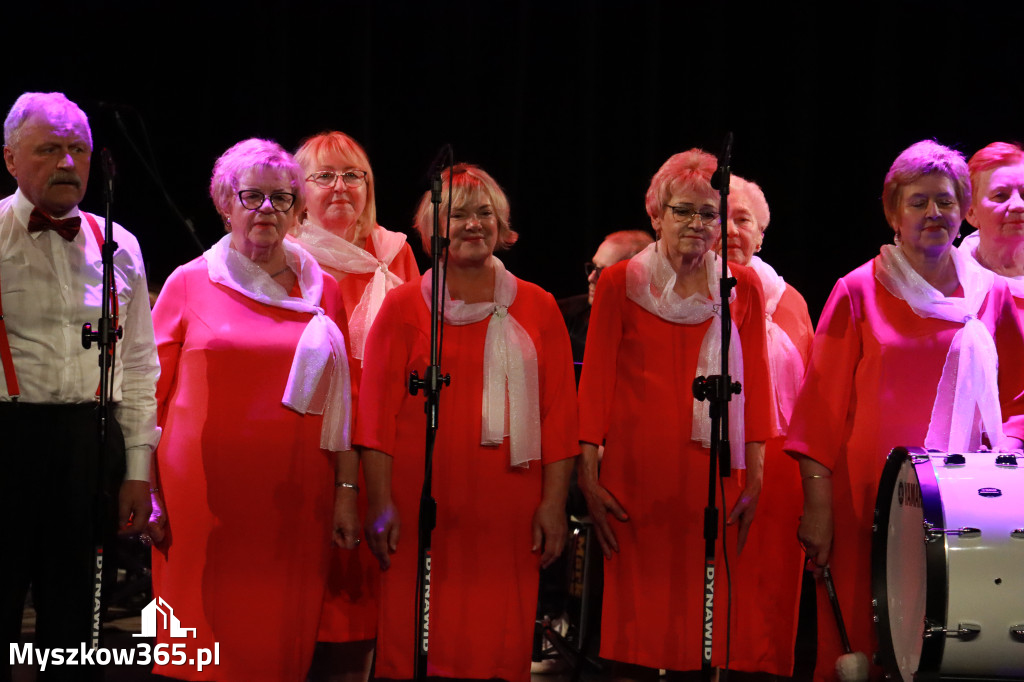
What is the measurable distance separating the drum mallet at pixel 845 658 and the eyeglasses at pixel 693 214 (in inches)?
47.1

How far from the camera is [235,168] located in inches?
138

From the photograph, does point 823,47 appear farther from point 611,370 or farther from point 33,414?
point 33,414

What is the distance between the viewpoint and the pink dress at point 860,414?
348cm

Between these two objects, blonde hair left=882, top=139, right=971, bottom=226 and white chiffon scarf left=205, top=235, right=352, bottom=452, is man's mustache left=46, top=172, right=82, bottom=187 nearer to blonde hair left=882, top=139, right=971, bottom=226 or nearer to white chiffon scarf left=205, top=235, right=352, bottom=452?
white chiffon scarf left=205, top=235, right=352, bottom=452

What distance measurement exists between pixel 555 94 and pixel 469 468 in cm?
312

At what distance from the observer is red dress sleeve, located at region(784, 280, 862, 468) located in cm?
349

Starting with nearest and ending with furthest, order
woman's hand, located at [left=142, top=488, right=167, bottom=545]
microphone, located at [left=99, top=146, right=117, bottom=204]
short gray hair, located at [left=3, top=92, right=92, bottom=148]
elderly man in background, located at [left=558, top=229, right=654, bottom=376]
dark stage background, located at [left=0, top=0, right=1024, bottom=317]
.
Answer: microphone, located at [left=99, top=146, right=117, bottom=204]
short gray hair, located at [left=3, top=92, right=92, bottom=148]
woman's hand, located at [left=142, top=488, right=167, bottom=545]
elderly man in background, located at [left=558, top=229, right=654, bottom=376]
dark stage background, located at [left=0, top=0, right=1024, bottom=317]

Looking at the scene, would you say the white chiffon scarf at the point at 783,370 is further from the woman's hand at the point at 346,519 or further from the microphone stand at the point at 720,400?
the woman's hand at the point at 346,519

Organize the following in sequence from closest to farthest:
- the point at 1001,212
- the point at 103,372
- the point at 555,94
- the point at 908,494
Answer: the point at 103,372, the point at 908,494, the point at 1001,212, the point at 555,94

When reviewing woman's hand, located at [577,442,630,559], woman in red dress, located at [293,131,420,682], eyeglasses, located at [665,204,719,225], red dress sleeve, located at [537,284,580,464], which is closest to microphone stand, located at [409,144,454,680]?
red dress sleeve, located at [537,284,580,464]

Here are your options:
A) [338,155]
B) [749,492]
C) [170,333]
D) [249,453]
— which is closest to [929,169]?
[749,492]

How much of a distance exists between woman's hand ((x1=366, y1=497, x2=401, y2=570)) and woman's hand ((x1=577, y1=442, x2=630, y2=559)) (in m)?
0.63

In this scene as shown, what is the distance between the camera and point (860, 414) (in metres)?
3.52

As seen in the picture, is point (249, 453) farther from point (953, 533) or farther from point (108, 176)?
point (953, 533)
